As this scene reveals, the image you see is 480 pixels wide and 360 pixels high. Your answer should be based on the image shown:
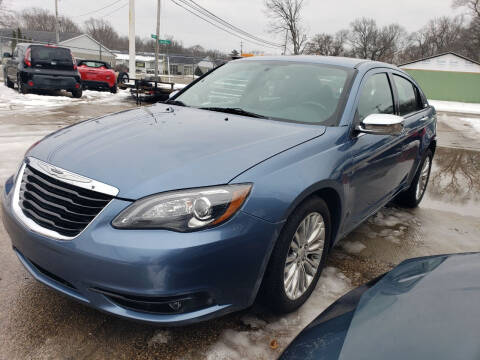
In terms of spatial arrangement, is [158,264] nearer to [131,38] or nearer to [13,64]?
[13,64]

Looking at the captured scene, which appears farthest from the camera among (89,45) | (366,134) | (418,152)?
(89,45)

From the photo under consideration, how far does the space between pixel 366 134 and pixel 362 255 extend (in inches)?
42.9

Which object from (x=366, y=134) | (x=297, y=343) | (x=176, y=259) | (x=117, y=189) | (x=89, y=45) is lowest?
(x=297, y=343)

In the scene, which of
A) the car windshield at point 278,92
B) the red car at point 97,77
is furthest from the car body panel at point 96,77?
the car windshield at point 278,92

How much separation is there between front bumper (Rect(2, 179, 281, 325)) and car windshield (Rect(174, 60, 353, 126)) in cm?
116

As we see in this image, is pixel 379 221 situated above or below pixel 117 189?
below

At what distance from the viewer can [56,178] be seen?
1988mm

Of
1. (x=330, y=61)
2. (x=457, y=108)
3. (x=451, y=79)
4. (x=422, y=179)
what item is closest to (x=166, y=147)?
(x=330, y=61)

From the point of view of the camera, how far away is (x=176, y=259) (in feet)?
5.57

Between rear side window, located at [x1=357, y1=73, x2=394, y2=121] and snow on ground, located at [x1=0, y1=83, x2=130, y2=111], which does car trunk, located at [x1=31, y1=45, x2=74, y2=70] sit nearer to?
snow on ground, located at [x1=0, y1=83, x2=130, y2=111]

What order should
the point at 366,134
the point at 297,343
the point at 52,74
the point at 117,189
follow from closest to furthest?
the point at 297,343 < the point at 117,189 < the point at 366,134 < the point at 52,74

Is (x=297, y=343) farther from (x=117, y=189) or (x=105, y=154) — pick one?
(x=105, y=154)

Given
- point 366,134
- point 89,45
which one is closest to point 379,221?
point 366,134

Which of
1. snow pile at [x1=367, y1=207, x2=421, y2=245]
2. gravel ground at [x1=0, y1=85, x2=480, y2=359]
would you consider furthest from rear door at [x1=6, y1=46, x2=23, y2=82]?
snow pile at [x1=367, y1=207, x2=421, y2=245]
